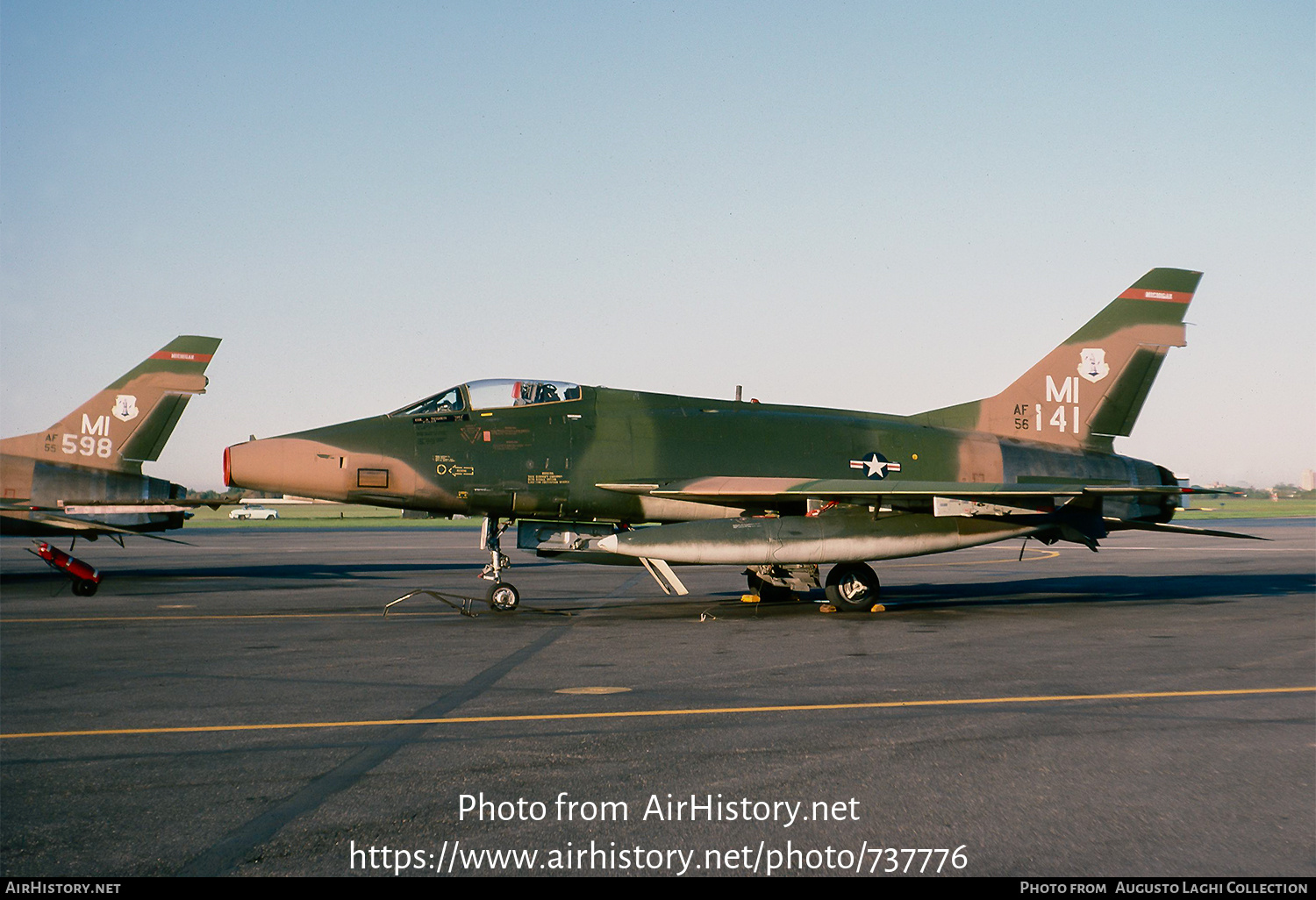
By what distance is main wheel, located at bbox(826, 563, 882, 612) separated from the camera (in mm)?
16031

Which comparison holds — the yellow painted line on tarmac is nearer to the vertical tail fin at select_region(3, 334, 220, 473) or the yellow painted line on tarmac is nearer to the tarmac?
the tarmac

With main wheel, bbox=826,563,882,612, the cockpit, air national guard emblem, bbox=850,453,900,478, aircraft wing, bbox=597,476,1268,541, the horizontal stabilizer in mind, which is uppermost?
the cockpit

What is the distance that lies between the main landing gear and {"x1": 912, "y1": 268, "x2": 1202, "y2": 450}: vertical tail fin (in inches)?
346

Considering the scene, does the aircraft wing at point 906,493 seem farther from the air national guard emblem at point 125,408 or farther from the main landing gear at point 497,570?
the air national guard emblem at point 125,408

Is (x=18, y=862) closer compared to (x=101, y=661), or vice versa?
(x=18, y=862)

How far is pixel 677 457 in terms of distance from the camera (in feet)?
55.5

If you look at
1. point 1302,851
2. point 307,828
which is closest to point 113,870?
point 307,828

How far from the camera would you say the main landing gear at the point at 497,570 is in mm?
15648

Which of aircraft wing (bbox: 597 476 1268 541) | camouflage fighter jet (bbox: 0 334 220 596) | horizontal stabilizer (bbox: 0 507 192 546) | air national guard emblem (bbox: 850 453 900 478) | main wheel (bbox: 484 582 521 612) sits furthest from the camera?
camouflage fighter jet (bbox: 0 334 220 596)

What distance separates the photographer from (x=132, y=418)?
23.6 metres

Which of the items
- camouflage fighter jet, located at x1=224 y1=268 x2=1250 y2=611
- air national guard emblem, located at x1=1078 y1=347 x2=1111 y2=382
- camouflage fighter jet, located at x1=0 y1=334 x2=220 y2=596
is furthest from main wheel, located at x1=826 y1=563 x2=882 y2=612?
camouflage fighter jet, located at x1=0 y1=334 x2=220 y2=596

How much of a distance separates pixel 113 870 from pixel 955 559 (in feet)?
102

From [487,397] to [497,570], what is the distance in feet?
9.47
